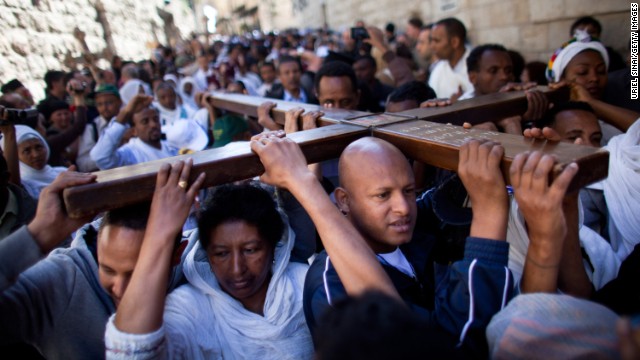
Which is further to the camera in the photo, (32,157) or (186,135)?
(186,135)

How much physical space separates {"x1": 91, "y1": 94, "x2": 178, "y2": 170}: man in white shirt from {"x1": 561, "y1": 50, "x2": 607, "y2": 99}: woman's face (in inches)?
136

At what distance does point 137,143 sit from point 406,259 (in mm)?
3114

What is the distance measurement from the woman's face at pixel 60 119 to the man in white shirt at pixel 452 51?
14.1 feet

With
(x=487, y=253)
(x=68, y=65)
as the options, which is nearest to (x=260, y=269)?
(x=487, y=253)

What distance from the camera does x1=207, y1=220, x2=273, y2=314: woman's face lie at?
1512 millimetres

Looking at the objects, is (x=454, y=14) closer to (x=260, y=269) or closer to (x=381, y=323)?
(x=260, y=269)

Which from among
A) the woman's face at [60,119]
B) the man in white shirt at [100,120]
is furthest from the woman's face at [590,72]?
the woman's face at [60,119]

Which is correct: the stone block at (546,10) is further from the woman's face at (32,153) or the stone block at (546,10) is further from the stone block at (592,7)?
the woman's face at (32,153)

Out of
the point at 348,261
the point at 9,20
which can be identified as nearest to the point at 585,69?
the point at 348,261

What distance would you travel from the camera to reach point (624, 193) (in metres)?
1.74

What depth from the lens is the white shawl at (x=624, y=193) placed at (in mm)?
1672

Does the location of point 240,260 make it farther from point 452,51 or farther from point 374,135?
point 452,51

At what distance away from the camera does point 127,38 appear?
1095cm

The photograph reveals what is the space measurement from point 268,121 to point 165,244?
105 cm
